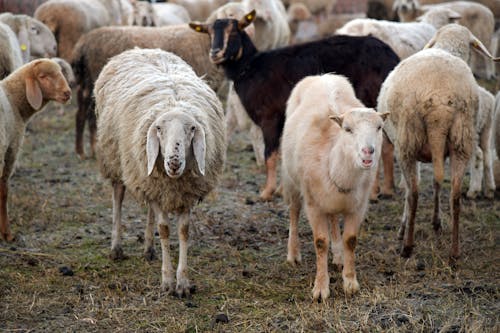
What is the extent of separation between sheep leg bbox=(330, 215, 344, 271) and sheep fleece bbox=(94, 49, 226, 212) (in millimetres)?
945

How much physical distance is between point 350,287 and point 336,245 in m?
0.73

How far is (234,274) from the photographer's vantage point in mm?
5969

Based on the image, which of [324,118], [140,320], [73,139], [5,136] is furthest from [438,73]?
[73,139]

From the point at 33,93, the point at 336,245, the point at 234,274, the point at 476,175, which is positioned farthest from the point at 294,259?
the point at 476,175

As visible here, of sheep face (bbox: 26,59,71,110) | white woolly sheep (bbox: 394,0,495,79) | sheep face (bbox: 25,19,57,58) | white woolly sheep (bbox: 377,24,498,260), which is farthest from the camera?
white woolly sheep (bbox: 394,0,495,79)

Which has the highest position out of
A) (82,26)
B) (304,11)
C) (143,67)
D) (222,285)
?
(143,67)

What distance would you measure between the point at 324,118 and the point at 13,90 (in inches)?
117

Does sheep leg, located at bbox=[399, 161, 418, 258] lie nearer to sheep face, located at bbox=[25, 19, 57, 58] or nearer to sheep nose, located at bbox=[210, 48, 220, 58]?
sheep nose, located at bbox=[210, 48, 220, 58]

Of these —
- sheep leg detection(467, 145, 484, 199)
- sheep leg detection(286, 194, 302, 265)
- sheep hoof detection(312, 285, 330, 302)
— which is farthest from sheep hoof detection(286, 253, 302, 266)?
sheep leg detection(467, 145, 484, 199)

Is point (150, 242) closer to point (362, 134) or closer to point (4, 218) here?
point (4, 218)

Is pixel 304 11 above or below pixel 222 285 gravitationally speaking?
below

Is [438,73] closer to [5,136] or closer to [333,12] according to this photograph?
[5,136]

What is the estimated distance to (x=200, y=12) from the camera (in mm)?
19266

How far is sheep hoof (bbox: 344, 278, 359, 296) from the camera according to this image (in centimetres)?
530
